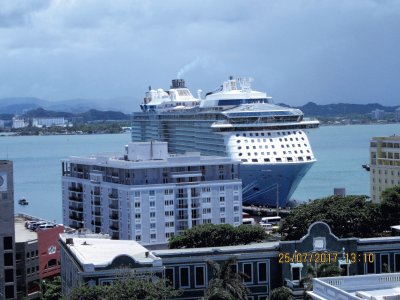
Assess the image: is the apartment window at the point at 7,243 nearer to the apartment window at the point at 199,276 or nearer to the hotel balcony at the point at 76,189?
the apartment window at the point at 199,276

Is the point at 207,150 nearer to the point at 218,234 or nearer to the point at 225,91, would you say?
the point at 225,91

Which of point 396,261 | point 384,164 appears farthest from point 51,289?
point 384,164

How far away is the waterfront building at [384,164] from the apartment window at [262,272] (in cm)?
3039

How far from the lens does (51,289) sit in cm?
3291

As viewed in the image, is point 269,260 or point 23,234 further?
point 23,234

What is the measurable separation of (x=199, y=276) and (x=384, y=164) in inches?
1317

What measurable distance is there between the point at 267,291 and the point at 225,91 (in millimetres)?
49144

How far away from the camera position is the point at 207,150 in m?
73.7

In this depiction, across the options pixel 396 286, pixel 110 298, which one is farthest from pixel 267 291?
pixel 396 286

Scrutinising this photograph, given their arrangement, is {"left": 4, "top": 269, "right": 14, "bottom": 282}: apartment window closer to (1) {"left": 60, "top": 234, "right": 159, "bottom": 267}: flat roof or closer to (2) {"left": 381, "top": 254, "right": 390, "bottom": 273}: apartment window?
(1) {"left": 60, "top": 234, "right": 159, "bottom": 267}: flat roof

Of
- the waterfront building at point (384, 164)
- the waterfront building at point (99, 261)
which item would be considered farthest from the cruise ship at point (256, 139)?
the waterfront building at point (99, 261)

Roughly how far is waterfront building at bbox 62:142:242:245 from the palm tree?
70.3 feet

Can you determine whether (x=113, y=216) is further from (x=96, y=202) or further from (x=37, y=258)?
(x=37, y=258)

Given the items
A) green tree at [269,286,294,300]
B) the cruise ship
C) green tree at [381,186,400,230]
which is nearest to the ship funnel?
the cruise ship
